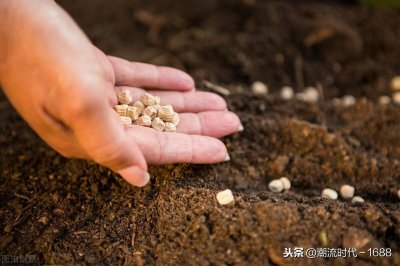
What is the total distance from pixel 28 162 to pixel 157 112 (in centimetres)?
88

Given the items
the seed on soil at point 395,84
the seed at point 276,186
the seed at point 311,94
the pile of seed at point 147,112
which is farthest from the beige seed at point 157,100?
the seed on soil at point 395,84

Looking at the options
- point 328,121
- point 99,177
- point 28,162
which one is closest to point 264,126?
point 328,121

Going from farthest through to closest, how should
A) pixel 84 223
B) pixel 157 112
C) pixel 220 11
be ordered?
pixel 220 11, pixel 157 112, pixel 84 223

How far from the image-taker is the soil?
204 centimetres

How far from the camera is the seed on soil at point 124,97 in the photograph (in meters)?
2.34

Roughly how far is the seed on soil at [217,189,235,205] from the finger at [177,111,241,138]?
42 cm

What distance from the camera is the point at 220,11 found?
12.8 feet

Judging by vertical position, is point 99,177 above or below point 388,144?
below

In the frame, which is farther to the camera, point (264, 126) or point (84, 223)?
point (264, 126)

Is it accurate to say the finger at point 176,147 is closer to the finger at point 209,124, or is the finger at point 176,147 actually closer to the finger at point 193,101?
the finger at point 209,124

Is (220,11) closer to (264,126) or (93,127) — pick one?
(264,126)

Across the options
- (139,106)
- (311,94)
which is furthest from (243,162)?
(311,94)

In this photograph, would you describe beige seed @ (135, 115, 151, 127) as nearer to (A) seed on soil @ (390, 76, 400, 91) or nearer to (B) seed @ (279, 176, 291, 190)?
(B) seed @ (279, 176, 291, 190)

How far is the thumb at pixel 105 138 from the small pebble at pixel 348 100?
1.79 meters
